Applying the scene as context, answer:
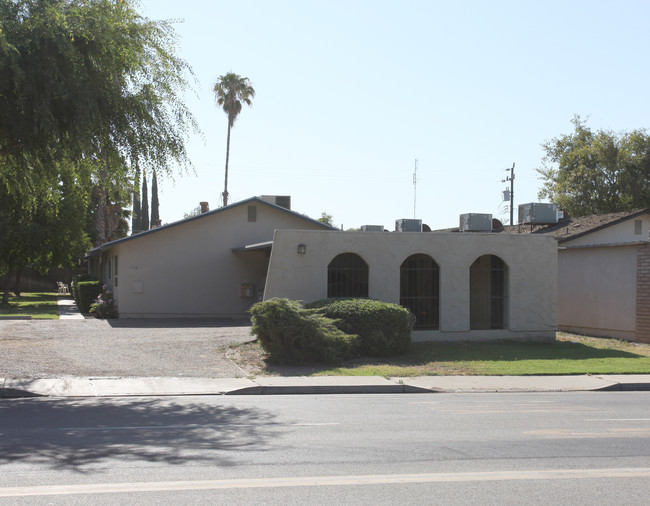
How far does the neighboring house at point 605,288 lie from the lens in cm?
2069

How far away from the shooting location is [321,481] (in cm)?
625

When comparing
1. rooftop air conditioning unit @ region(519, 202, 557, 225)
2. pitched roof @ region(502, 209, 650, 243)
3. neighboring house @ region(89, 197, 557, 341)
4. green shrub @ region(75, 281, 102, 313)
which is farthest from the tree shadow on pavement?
green shrub @ region(75, 281, 102, 313)

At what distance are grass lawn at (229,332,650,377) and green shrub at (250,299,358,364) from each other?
34 centimetres

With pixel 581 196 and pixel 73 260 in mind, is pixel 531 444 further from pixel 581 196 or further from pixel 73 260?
pixel 581 196

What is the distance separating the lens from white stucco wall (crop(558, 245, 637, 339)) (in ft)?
70.3

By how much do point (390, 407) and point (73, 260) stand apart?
108 ft

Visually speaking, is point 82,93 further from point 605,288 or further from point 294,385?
point 605,288

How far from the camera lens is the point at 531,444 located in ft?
26.5

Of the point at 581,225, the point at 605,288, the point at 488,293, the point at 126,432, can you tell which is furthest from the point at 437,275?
the point at 126,432

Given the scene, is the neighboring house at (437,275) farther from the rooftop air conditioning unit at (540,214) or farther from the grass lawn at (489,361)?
the rooftop air conditioning unit at (540,214)

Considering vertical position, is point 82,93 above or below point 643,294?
above

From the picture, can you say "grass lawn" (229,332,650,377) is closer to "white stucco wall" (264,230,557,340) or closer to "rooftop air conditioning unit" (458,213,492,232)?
"white stucco wall" (264,230,557,340)

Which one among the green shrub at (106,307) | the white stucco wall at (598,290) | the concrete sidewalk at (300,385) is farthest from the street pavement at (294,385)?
the green shrub at (106,307)

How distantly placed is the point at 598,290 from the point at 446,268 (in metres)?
6.54
